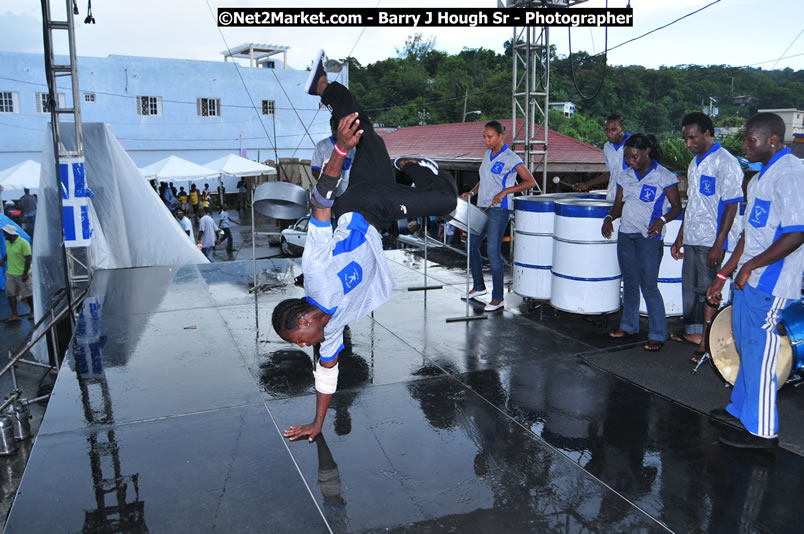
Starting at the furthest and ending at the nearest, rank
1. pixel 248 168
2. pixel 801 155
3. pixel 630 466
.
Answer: pixel 248 168
pixel 801 155
pixel 630 466

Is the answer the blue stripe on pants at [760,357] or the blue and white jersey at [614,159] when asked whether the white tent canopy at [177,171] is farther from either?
the blue stripe on pants at [760,357]

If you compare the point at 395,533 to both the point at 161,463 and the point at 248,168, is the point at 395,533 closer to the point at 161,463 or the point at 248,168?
the point at 161,463

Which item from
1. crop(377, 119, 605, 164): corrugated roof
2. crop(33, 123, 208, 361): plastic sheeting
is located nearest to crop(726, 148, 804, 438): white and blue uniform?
crop(33, 123, 208, 361): plastic sheeting

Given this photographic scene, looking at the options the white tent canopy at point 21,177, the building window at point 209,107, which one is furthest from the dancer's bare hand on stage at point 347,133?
the building window at point 209,107

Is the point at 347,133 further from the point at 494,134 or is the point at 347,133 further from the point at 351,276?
the point at 494,134

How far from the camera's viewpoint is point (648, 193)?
5195mm

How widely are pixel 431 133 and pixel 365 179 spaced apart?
2231cm

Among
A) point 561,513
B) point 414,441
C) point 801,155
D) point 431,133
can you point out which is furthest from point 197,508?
point 431,133

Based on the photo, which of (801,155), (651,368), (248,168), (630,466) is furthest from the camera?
(248,168)

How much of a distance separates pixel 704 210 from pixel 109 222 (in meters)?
Answer: 8.90

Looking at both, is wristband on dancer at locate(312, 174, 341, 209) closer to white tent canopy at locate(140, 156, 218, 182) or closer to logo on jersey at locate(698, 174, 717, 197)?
logo on jersey at locate(698, 174, 717, 197)

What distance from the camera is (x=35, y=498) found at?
3111 millimetres

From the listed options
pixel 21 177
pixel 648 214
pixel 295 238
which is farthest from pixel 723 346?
pixel 21 177

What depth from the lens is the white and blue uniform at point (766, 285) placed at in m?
3.36
